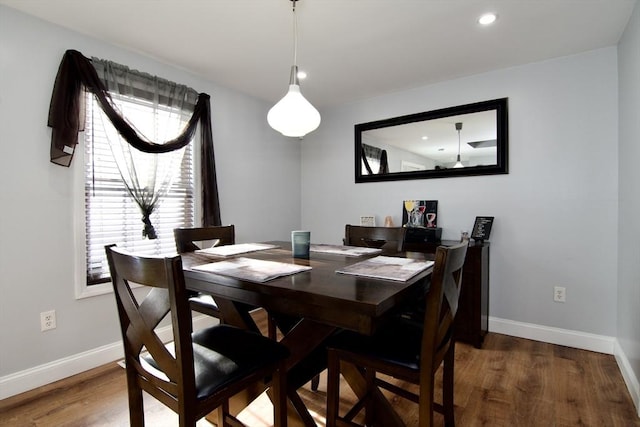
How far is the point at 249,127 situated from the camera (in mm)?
3412

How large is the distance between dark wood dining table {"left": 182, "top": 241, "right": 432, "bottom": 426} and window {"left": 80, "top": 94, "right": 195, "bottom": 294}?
983mm

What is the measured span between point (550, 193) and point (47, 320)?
12.1ft

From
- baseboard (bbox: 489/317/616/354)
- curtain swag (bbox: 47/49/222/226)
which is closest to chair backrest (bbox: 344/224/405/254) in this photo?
A: baseboard (bbox: 489/317/616/354)

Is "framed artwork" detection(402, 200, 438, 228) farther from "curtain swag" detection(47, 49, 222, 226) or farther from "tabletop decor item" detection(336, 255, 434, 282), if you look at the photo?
"curtain swag" detection(47, 49, 222, 226)

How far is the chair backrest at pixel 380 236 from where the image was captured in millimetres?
2104

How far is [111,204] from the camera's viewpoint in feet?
7.77

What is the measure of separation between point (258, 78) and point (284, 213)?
149 cm

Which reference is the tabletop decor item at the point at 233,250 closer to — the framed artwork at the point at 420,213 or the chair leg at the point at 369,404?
the chair leg at the point at 369,404

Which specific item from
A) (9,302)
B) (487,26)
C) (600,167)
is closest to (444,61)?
(487,26)

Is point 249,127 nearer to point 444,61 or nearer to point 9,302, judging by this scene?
point 444,61

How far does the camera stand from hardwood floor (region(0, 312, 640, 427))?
66.2 inches

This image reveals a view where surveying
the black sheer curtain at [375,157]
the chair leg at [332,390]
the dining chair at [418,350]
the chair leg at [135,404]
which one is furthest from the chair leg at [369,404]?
the black sheer curtain at [375,157]

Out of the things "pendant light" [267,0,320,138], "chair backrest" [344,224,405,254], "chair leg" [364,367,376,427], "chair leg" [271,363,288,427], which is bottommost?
"chair leg" [364,367,376,427]

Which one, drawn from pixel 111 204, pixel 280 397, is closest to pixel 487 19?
pixel 280 397
